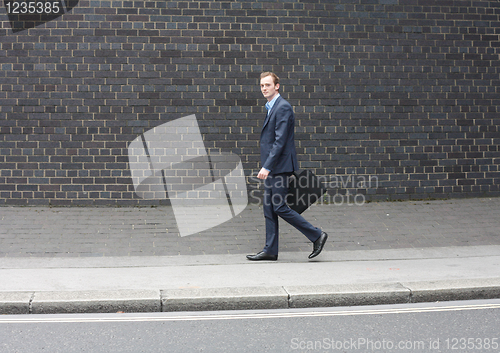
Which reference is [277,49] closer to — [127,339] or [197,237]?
[197,237]

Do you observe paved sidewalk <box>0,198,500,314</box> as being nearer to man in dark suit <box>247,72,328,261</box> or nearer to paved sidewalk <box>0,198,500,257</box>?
paved sidewalk <box>0,198,500,257</box>

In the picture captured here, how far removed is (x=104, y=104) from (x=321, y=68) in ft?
11.9

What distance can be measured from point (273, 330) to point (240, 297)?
0.62 meters

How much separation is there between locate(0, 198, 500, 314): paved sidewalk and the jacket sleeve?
1.16 metres

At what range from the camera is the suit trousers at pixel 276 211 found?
20.1ft

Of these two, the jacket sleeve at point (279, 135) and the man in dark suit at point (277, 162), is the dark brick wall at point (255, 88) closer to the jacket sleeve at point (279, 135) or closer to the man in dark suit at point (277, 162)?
the man in dark suit at point (277, 162)

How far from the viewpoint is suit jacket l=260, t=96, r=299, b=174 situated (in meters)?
6.04

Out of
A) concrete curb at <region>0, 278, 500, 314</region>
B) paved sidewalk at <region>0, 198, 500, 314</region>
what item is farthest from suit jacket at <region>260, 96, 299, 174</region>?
concrete curb at <region>0, 278, 500, 314</region>

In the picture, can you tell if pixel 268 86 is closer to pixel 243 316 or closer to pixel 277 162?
pixel 277 162

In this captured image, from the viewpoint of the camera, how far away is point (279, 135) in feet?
19.8

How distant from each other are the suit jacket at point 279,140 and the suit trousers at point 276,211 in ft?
0.41

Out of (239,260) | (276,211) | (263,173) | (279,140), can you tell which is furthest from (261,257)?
(279,140)

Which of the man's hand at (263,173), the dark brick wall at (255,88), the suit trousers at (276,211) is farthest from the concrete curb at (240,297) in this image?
the dark brick wall at (255,88)

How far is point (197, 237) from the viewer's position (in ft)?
24.2
